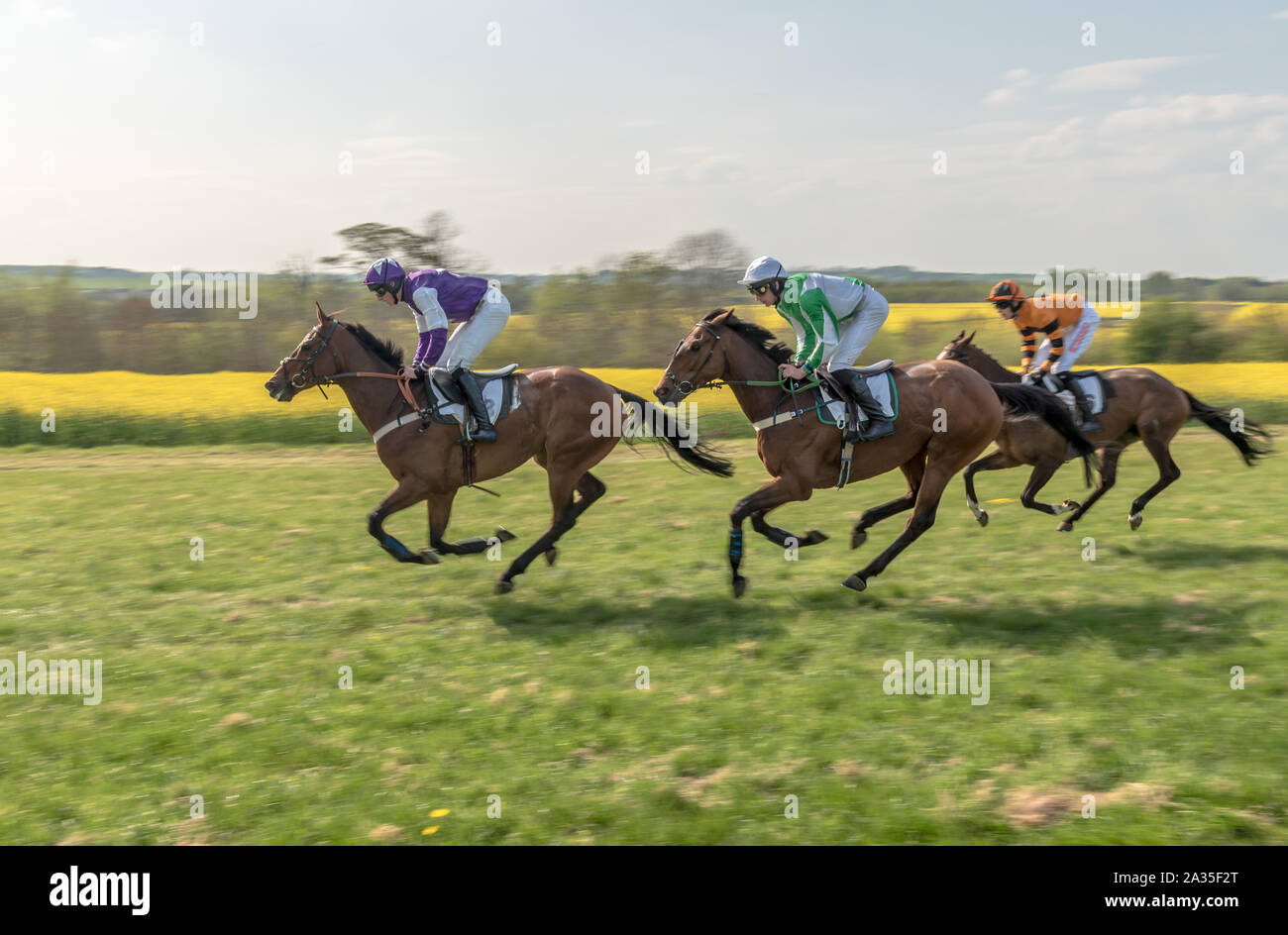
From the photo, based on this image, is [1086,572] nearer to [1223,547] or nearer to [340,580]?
[1223,547]

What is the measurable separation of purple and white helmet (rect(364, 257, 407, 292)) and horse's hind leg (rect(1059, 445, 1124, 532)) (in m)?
6.24

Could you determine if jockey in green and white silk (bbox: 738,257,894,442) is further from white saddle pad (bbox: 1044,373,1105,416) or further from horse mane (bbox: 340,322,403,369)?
white saddle pad (bbox: 1044,373,1105,416)

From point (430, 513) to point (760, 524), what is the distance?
8.50 feet

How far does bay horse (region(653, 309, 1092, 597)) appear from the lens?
7156mm

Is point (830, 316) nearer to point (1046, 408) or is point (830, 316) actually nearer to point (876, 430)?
point (876, 430)

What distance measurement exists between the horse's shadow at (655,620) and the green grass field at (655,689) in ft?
0.10

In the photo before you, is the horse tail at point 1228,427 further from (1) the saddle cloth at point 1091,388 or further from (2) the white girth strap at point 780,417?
(2) the white girth strap at point 780,417

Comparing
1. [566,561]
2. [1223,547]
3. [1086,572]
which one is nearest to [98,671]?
[566,561]

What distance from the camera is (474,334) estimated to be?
26.4 ft

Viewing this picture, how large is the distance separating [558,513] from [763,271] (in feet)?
8.40

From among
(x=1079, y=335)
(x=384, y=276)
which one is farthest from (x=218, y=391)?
(x=1079, y=335)

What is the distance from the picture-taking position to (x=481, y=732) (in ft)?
16.2

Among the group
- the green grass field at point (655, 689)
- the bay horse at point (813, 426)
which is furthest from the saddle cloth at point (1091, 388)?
the bay horse at point (813, 426)

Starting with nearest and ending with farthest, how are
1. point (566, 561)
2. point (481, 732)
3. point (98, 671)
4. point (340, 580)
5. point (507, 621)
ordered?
point (481, 732)
point (98, 671)
point (507, 621)
point (340, 580)
point (566, 561)
